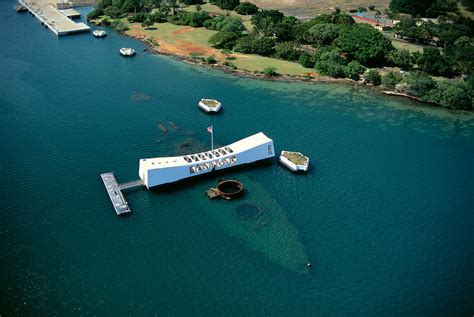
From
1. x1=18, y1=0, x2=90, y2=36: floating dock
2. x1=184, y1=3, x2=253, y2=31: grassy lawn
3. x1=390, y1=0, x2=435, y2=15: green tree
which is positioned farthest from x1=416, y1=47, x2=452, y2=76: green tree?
x1=18, y1=0, x2=90, y2=36: floating dock

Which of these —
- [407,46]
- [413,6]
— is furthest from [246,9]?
[413,6]

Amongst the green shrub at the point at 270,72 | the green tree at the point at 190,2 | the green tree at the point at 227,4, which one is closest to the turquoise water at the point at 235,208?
the green shrub at the point at 270,72

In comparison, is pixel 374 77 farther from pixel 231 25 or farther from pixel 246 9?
pixel 246 9

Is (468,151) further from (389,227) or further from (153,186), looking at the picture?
(153,186)

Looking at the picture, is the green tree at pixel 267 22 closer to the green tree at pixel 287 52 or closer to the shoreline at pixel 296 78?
the green tree at pixel 287 52

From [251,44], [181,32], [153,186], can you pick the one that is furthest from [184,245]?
[181,32]

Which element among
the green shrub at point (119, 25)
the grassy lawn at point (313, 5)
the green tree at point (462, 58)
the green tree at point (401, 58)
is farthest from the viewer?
the grassy lawn at point (313, 5)

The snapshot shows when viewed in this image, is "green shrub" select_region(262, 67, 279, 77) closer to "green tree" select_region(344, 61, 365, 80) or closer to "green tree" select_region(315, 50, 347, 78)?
"green tree" select_region(315, 50, 347, 78)
